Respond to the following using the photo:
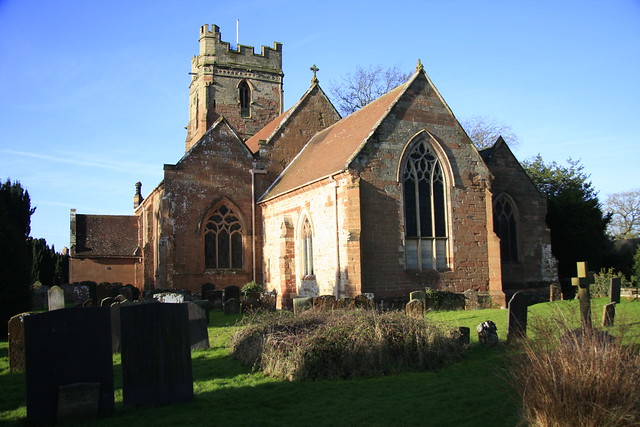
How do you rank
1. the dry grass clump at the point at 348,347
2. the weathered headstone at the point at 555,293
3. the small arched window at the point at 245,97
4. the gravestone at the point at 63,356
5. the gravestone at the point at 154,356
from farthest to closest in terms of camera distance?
the small arched window at the point at 245,97, the weathered headstone at the point at 555,293, the dry grass clump at the point at 348,347, the gravestone at the point at 154,356, the gravestone at the point at 63,356

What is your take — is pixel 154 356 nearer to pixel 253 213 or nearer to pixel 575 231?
pixel 253 213

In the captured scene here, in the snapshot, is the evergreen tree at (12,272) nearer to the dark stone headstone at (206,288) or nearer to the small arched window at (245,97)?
the dark stone headstone at (206,288)

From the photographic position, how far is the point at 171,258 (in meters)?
23.4

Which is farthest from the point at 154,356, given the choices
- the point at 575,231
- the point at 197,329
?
the point at 575,231

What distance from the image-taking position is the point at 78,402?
6.83 meters

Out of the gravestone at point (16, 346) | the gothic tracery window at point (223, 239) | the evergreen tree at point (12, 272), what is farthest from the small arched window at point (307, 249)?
the gravestone at point (16, 346)

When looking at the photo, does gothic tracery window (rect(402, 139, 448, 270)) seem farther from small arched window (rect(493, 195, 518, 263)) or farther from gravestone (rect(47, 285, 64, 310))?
gravestone (rect(47, 285, 64, 310))

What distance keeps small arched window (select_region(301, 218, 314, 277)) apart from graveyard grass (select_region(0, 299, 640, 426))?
11178mm

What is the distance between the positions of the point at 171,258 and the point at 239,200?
410cm

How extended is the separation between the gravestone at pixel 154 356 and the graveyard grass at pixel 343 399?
0.20 meters

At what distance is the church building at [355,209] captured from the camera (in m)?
18.8

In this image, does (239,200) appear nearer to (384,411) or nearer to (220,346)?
(220,346)

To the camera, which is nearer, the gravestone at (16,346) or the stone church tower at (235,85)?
the gravestone at (16,346)

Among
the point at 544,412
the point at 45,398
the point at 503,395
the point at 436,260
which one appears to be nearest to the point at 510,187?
the point at 436,260
